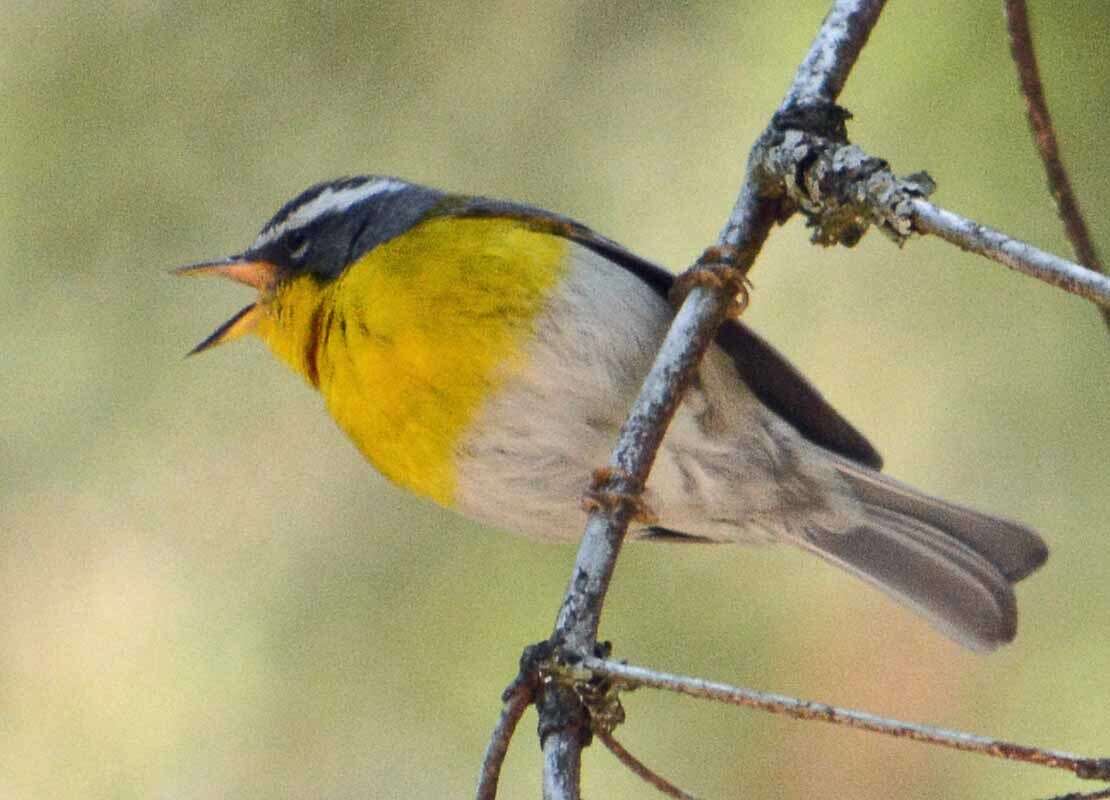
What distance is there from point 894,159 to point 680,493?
0.99 meters

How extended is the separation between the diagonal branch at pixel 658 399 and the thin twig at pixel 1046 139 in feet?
0.79

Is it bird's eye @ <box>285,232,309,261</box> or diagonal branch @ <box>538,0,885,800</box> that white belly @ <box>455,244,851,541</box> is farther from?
bird's eye @ <box>285,232,309,261</box>

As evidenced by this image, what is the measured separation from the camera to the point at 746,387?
10.1 ft

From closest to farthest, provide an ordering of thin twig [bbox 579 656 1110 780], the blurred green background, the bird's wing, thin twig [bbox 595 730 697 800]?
1. thin twig [bbox 579 656 1110 780]
2. thin twig [bbox 595 730 697 800]
3. the bird's wing
4. the blurred green background

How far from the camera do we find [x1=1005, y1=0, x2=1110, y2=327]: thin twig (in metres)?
2.44

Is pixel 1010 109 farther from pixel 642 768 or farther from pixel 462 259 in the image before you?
pixel 642 768

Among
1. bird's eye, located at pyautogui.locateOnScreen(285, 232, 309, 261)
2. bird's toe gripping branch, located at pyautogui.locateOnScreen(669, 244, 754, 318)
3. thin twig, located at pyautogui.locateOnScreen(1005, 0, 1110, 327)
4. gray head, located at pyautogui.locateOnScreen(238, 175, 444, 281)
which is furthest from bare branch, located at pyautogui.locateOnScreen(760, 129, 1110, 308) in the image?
bird's eye, located at pyautogui.locateOnScreen(285, 232, 309, 261)

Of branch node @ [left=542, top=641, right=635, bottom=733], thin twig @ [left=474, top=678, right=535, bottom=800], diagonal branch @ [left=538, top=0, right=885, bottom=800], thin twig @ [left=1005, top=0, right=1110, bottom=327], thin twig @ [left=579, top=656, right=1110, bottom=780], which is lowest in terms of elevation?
thin twig @ [left=474, top=678, right=535, bottom=800]

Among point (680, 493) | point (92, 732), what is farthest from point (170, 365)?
point (680, 493)

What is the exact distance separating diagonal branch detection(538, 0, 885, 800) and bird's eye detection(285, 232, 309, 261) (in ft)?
3.09

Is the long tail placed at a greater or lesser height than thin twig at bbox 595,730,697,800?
greater

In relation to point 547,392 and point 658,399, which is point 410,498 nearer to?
point 547,392

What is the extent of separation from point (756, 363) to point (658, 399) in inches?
36.1

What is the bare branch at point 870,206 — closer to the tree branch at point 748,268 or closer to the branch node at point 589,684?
the tree branch at point 748,268
